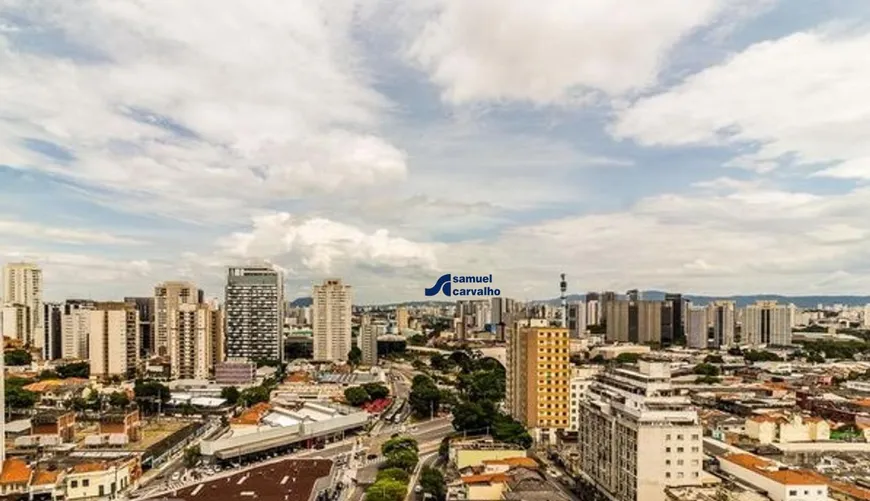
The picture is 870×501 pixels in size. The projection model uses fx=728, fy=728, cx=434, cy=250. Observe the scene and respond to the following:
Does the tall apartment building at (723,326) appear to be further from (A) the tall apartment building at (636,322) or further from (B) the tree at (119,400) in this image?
(B) the tree at (119,400)

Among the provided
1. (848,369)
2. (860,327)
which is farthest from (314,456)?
(860,327)

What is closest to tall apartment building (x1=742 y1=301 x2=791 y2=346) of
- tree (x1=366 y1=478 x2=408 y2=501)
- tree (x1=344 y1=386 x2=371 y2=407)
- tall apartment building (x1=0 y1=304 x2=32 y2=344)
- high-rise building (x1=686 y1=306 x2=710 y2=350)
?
high-rise building (x1=686 y1=306 x2=710 y2=350)

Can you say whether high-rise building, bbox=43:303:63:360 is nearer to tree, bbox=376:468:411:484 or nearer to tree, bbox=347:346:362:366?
tree, bbox=347:346:362:366

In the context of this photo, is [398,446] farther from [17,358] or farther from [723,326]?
[723,326]

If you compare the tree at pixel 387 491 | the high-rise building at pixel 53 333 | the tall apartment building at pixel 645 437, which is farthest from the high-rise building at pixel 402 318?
the tall apartment building at pixel 645 437

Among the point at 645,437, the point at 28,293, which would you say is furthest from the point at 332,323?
the point at 645,437

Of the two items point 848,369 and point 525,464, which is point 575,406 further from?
point 848,369

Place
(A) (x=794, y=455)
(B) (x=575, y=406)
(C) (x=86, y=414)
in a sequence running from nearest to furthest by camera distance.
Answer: (A) (x=794, y=455)
(B) (x=575, y=406)
(C) (x=86, y=414)
